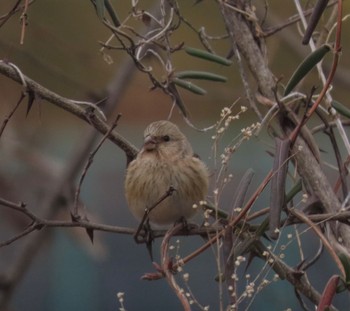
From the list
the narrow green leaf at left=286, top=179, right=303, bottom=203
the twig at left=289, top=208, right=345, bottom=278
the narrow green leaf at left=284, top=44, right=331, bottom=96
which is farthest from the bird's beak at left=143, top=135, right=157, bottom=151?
the twig at left=289, top=208, right=345, bottom=278

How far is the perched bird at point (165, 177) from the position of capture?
3.11 metres

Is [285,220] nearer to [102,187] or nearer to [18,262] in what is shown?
[18,262]

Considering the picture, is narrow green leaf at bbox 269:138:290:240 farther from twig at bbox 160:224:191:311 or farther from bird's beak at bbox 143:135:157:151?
bird's beak at bbox 143:135:157:151

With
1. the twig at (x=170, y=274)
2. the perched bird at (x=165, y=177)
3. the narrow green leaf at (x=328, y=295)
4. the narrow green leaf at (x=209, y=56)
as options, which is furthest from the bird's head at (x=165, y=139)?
the narrow green leaf at (x=328, y=295)

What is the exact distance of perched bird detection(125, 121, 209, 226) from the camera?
3113mm

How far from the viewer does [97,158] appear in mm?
9312

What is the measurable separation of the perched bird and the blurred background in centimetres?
44

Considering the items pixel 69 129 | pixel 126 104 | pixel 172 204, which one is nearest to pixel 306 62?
pixel 172 204

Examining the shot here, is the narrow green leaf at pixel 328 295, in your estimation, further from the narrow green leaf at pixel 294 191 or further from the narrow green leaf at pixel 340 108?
the narrow green leaf at pixel 340 108

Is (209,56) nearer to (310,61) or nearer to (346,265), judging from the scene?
(310,61)

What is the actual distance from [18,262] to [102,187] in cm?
391

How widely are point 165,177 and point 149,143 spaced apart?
0.15 metres

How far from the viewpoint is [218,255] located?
2.01 meters

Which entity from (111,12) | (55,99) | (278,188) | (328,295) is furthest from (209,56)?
(328,295)
